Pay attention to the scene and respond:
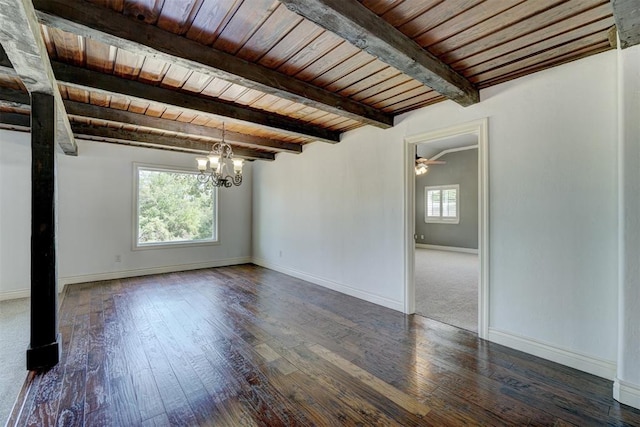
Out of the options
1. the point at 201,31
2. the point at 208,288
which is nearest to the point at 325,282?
the point at 208,288

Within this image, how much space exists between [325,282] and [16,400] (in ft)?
11.7

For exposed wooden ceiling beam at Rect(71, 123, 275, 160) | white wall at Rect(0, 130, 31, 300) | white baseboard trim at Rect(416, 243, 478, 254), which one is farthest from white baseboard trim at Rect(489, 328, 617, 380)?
white wall at Rect(0, 130, 31, 300)

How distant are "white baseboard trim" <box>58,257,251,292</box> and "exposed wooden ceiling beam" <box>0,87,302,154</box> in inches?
99.1

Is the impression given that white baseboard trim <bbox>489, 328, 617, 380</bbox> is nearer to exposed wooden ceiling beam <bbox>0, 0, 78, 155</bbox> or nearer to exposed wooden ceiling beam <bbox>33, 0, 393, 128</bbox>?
exposed wooden ceiling beam <bbox>33, 0, 393, 128</bbox>

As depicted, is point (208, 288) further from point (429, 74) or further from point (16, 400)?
point (429, 74)

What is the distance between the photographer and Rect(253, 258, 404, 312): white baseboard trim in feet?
12.1

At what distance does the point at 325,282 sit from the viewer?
4.75 m

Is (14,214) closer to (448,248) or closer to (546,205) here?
(546,205)

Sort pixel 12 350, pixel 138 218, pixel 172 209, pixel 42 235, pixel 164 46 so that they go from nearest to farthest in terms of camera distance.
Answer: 1. pixel 164 46
2. pixel 42 235
3. pixel 12 350
4. pixel 138 218
5. pixel 172 209

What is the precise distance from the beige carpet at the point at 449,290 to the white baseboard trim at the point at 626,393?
1.17m

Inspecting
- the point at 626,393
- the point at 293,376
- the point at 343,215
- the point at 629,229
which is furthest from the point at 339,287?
the point at 629,229

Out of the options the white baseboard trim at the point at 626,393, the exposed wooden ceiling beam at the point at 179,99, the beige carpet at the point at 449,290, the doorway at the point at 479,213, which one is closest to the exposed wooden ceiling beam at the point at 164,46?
the exposed wooden ceiling beam at the point at 179,99

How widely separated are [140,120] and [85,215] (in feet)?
7.95

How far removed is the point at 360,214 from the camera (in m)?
4.17
